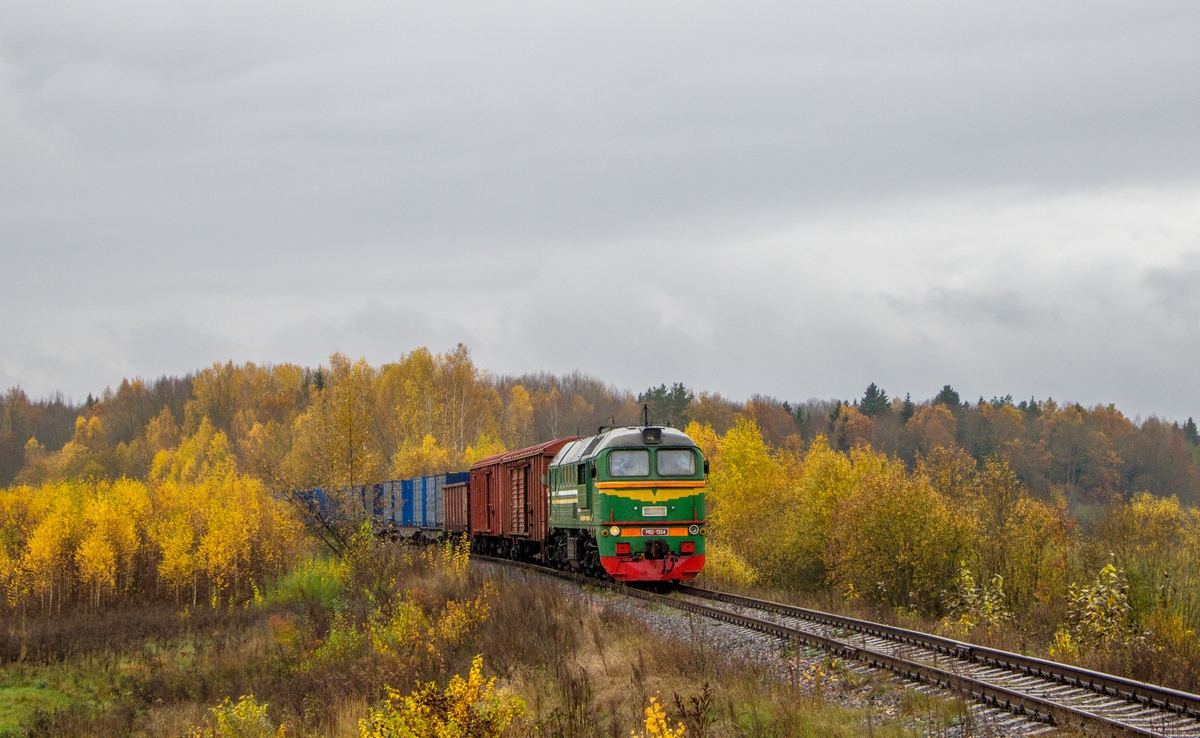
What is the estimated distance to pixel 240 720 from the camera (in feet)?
39.4

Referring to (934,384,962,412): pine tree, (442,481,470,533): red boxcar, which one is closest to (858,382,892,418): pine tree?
(934,384,962,412): pine tree

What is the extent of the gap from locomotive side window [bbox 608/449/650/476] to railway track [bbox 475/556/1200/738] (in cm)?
553

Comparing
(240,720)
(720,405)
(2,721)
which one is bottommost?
(2,721)

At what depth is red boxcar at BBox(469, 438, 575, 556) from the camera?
86.7 ft

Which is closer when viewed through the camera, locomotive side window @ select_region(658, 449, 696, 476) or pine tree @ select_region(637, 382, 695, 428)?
locomotive side window @ select_region(658, 449, 696, 476)

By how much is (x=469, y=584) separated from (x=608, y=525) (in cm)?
345

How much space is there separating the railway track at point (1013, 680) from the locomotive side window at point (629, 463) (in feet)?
18.1

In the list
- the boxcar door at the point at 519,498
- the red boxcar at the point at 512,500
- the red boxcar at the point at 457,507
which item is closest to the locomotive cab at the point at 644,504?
the red boxcar at the point at 512,500

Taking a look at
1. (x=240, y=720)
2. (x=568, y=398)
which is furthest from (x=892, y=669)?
(x=568, y=398)

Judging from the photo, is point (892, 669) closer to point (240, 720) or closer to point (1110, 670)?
point (1110, 670)

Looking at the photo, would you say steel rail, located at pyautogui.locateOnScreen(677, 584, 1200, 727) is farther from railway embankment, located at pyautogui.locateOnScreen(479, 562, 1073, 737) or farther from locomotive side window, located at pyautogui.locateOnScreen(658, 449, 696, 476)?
locomotive side window, located at pyautogui.locateOnScreen(658, 449, 696, 476)

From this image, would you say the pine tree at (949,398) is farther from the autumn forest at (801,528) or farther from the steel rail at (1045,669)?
the steel rail at (1045,669)

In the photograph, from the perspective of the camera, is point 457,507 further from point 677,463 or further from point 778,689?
point 778,689

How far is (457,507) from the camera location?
38.1 m
